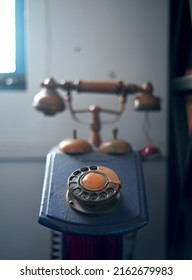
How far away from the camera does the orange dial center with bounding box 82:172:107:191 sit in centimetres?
62

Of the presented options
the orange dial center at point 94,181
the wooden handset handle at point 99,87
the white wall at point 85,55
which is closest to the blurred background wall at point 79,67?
the white wall at point 85,55

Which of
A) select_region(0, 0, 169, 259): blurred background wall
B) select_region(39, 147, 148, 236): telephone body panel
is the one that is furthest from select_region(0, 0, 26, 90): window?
select_region(39, 147, 148, 236): telephone body panel

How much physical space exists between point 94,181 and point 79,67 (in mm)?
576

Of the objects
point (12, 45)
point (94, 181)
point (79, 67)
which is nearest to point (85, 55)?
point (79, 67)

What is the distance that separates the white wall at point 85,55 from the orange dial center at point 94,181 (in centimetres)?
47

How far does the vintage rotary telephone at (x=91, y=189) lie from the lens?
577 millimetres

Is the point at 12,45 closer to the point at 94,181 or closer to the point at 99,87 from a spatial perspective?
the point at 99,87

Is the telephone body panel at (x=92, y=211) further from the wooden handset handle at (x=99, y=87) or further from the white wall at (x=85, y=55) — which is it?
the white wall at (x=85, y=55)

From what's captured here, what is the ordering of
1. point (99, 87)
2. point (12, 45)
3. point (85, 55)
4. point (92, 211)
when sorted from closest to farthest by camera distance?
point (92, 211) → point (99, 87) → point (12, 45) → point (85, 55)

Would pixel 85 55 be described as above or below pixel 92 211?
above

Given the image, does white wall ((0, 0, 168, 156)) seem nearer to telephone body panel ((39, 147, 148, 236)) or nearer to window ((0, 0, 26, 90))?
window ((0, 0, 26, 90))

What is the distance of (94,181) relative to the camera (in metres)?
0.62

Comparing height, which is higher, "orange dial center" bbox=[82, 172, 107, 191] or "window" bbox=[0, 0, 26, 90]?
"window" bbox=[0, 0, 26, 90]
